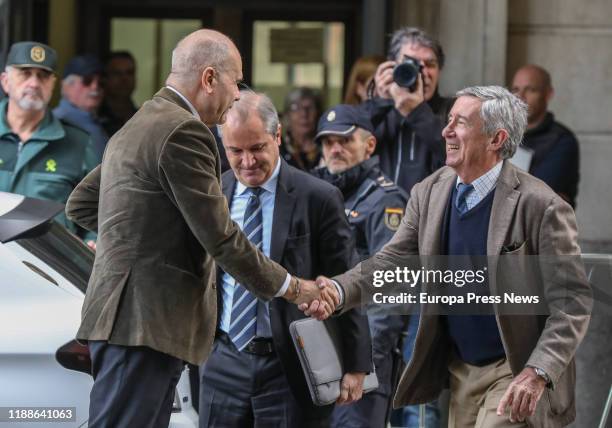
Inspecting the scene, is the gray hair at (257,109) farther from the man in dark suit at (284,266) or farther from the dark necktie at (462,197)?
the dark necktie at (462,197)

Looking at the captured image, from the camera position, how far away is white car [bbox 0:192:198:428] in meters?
5.35

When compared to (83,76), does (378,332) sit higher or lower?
lower

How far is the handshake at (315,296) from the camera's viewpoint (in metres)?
5.27

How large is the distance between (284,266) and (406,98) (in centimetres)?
214

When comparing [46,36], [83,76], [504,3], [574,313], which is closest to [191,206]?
[574,313]

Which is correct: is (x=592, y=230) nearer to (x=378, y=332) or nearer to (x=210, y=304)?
(x=378, y=332)

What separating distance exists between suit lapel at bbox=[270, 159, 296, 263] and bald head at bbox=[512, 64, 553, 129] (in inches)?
146

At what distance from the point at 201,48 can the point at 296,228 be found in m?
0.95

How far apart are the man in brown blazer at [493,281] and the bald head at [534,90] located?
11.9 feet

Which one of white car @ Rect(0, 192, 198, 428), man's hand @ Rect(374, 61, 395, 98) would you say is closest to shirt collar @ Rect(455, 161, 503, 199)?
white car @ Rect(0, 192, 198, 428)

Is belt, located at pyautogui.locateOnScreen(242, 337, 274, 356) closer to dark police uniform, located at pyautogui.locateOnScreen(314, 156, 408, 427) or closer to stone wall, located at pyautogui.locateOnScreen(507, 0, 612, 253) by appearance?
dark police uniform, located at pyautogui.locateOnScreen(314, 156, 408, 427)

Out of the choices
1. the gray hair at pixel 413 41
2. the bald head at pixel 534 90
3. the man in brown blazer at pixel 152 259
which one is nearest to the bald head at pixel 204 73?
the man in brown blazer at pixel 152 259

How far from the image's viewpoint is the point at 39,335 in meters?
5.40

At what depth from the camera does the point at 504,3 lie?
1035 centimetres
